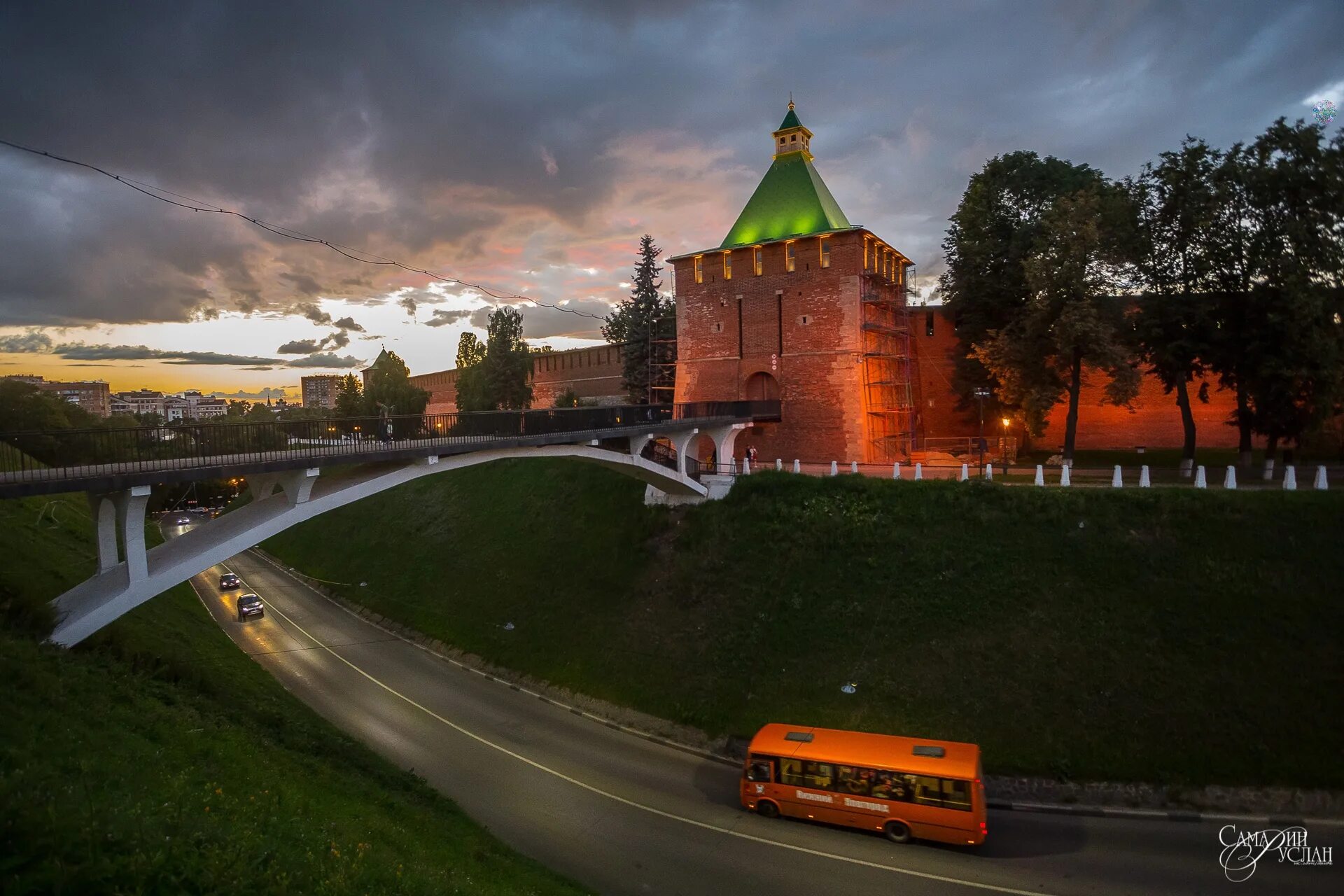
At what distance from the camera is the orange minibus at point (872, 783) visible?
1119cm

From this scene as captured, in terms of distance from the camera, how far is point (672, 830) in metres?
12.4

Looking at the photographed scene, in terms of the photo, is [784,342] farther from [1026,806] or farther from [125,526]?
[125,526]

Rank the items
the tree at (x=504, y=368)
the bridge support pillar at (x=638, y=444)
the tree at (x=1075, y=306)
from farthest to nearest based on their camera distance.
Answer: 1. the tree at (x=504, y=368)
2. the tree at (x=1075, y=306)
3. the bridge support pillar at (x=638, y=444)

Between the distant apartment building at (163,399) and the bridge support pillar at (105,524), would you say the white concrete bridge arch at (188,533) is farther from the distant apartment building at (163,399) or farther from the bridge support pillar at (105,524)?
the distant apartment building at (163,399)

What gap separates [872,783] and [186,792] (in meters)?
9.99

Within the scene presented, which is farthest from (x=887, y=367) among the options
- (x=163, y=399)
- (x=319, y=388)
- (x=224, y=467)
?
(x=319, y=388)

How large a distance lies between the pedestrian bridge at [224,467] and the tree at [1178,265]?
687 inches

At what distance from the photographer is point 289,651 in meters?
21.9

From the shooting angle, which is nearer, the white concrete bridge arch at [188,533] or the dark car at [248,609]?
the white concrete bridge arch at [188,533]

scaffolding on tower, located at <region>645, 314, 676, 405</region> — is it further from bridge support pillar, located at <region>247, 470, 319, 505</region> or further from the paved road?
bridge support pillar, located at <region>247, 470, 319, 505</region>

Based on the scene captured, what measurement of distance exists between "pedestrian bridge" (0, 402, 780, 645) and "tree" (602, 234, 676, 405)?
18.2 metres

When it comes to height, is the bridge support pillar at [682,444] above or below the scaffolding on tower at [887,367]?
below

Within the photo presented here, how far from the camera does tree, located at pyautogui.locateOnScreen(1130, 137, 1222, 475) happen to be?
1959cm

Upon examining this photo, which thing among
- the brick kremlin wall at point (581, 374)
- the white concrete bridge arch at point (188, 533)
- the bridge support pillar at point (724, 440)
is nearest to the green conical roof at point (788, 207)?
the bridge support pillar at point (724, 440)
